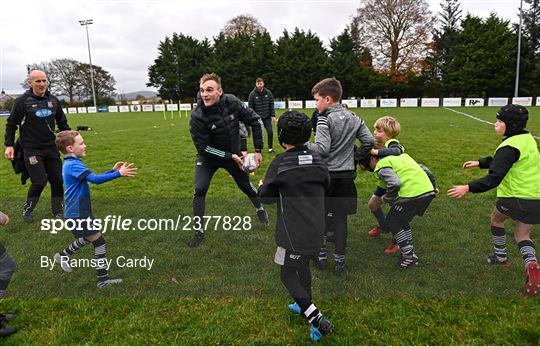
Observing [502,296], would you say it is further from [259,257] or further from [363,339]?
[259,257]

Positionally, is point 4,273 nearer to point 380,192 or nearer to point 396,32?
point 380,192

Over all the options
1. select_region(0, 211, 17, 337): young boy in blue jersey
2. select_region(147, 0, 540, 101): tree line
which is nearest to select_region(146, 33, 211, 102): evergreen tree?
select_region(147, 0, 540, 101): tree line

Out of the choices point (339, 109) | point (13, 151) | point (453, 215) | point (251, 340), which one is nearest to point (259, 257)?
point (251, 340)

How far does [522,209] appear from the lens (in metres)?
3.36

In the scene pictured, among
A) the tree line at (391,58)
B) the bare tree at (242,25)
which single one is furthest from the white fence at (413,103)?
the bare tree at (242,25)

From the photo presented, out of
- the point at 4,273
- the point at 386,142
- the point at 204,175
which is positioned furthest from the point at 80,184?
the point at 386,142

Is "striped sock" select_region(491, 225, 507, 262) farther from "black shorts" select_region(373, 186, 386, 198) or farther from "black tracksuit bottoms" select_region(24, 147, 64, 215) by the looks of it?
"black tracksuit bottoms" select_region(24, 147, 64, 215)

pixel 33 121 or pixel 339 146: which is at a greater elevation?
pixel 33 121

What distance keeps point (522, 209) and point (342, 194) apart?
63.1 inches

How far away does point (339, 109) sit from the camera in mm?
3635

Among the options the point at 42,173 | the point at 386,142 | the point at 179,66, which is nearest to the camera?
the point at 386,142

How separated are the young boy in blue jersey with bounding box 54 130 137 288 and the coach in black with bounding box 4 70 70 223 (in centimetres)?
231

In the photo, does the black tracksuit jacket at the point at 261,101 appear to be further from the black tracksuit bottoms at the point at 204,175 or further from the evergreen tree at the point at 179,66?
the evergreen tree at the point at 179,66

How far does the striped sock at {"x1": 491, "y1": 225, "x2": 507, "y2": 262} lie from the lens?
3801mm
